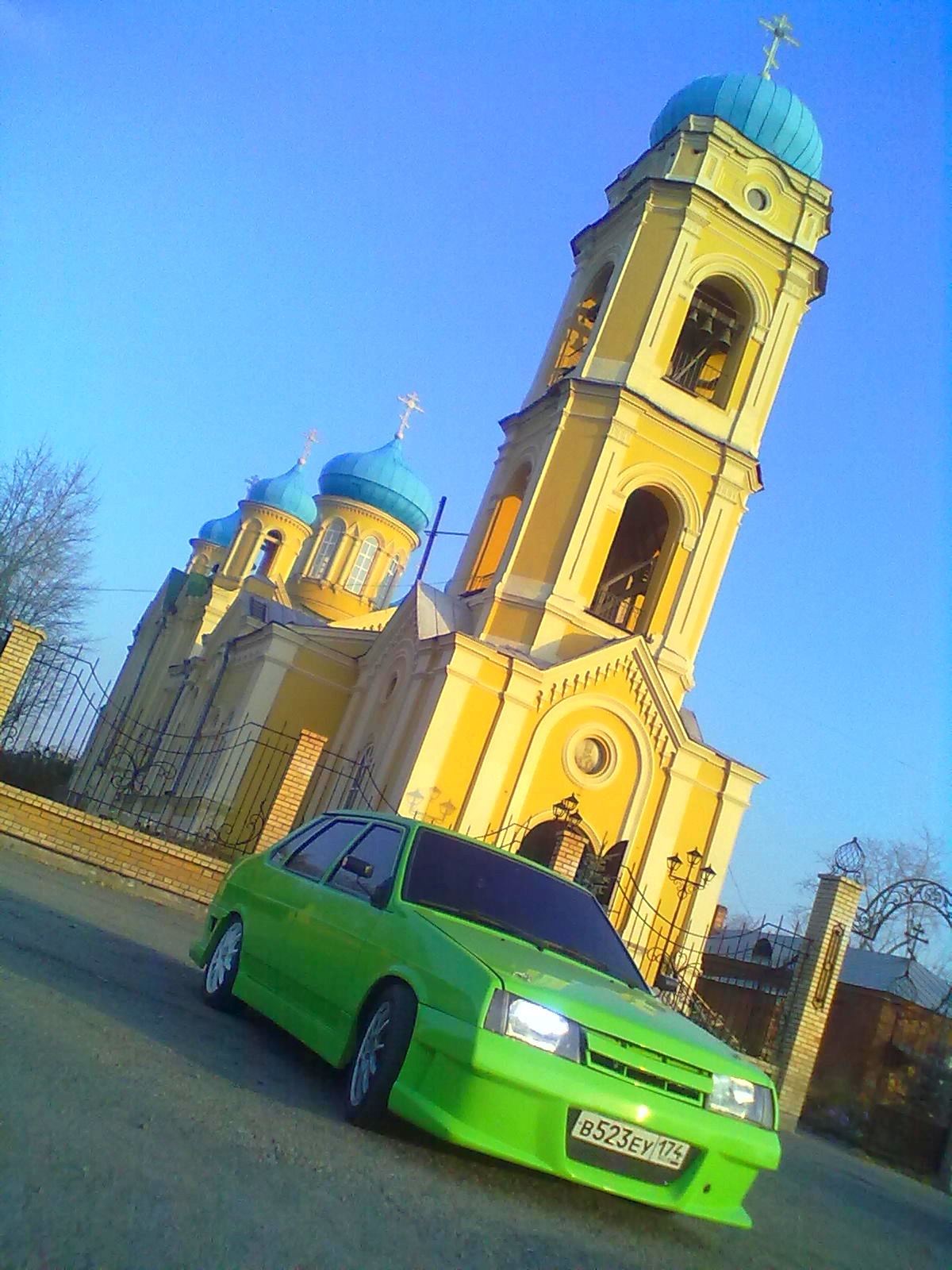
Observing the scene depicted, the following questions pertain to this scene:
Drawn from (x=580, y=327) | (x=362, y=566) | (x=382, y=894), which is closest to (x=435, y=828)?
(x=382, y=894)

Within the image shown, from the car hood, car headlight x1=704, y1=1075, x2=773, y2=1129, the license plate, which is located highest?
the car hood

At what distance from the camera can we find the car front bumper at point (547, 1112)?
393 cm

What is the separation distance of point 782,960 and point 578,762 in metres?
4.55

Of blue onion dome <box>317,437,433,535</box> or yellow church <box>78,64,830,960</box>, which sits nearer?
yellow church <box>78,64,830,960</box>

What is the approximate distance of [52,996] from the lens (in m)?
5.08

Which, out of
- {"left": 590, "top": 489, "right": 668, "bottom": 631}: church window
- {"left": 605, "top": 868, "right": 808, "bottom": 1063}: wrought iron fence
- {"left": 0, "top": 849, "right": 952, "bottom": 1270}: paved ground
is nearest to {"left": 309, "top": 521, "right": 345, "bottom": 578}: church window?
{"left": 590, "top": 489, "right": 668, "bottom": 631}: church window

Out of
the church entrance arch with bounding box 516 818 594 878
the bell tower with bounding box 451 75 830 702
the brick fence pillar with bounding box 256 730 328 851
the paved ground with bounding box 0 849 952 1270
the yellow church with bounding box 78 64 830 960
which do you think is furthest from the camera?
the bell tower with bounding box 451 75 830 702

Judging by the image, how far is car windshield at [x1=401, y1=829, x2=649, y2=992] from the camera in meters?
5.21

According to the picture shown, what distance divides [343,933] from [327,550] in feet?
106

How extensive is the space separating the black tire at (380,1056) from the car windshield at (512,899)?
0.62m

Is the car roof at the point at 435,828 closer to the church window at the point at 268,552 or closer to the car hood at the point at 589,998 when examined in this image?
the car hood at the point at 589,998

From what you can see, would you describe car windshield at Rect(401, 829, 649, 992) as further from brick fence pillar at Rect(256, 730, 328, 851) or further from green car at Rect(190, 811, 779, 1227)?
brick fence pillar at Rect(256, 730, 328, 851)

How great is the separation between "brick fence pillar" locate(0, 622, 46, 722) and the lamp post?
445 inches

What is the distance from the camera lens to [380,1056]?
4.36 metres
